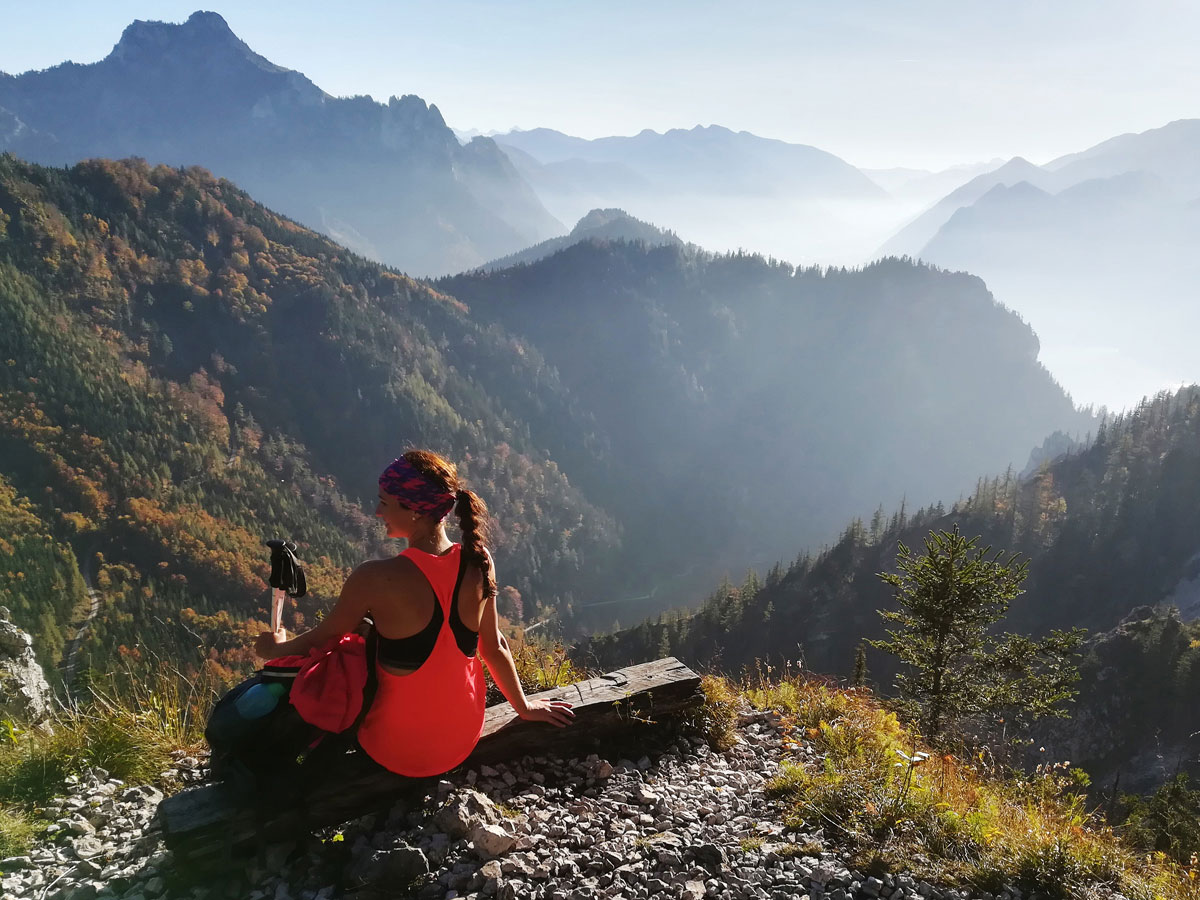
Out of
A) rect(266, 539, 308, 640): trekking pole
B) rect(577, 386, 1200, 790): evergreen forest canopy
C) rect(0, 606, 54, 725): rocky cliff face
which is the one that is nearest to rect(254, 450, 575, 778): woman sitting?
rect(266, 539, 308, 640): trekking pole

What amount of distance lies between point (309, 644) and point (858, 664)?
16.3 m

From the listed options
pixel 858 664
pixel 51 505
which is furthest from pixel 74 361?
pixel 858 664

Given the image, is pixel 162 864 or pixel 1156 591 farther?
pixel 1156 591

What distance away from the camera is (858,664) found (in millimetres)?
17094

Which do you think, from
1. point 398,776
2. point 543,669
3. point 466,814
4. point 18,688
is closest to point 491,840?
point 466,814

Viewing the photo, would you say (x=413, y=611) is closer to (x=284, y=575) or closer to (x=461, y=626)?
(x=461, y=626)

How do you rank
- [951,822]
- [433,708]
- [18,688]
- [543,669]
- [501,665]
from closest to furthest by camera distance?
[433,708], [951,822], [501,665], [543,669], [18,688]

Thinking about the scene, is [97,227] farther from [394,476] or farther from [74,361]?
[394,476]

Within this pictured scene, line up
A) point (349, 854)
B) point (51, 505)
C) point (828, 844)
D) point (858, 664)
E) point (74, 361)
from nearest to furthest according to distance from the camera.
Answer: point (349, 854)
point (828, 844)
point (858, 664)
point (51, 505)
point (74, 361)

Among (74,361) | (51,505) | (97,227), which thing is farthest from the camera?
(97,227)

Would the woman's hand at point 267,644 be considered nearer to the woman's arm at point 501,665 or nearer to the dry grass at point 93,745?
the woman's arm at point 501,665

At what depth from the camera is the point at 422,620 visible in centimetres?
390

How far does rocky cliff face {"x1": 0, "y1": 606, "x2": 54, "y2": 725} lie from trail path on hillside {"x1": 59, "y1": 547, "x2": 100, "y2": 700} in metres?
72.2

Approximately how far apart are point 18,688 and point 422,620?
712 centimetres
